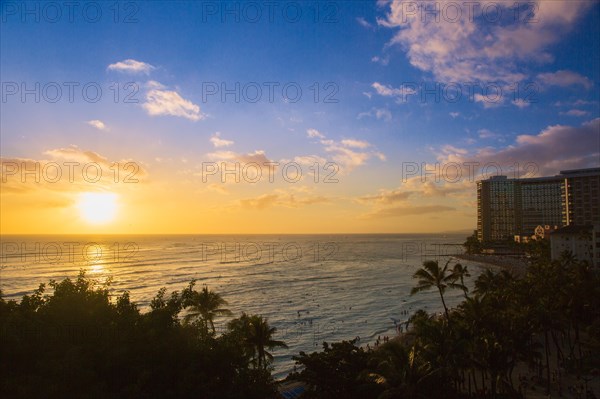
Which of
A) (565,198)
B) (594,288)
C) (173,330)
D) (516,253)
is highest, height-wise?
(565,198)

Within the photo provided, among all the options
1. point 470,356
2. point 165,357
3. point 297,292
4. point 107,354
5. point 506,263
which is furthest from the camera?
point 506,263

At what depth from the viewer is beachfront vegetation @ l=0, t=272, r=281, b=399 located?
14.5 metres

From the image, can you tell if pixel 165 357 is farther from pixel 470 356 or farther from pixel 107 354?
pixel 470 356

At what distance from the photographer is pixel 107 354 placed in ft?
52.6

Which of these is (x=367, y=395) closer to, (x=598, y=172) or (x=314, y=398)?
(x=314, y=398)

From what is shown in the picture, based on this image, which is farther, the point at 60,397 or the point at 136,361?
the point at 136,361

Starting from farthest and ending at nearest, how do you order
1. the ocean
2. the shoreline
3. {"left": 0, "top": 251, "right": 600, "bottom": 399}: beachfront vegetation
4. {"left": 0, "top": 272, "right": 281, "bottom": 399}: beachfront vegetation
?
the shoreline
the ocean
{"left": 0, "top": 251, "right": 600, "bottom": 399}: beachfront vegetation
{"left": 0, "top": 272, "right": 281, "bottom": 399}: beachfront vegetation

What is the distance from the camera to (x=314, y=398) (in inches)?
827

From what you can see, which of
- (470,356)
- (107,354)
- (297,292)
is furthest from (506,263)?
(107,354)

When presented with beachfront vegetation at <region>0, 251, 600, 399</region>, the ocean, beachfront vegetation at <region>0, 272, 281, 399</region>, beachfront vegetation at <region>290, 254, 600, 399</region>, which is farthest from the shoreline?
beachfront vegetation at <region>0, 272, 281, 399</region>

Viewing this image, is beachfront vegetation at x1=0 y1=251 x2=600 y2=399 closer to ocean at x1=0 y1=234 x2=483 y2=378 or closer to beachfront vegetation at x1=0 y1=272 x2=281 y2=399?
beachfront vegetation at x1=0 y1=272 x2=281 y2=399

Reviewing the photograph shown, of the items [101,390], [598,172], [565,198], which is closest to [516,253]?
[565,198]

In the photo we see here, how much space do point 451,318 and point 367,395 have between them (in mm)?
16813

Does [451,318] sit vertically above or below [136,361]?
below
